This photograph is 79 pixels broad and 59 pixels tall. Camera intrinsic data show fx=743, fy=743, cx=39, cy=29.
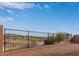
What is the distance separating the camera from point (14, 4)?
9664 millimetres

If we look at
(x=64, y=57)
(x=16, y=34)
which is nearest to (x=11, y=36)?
(x=16, y=34)

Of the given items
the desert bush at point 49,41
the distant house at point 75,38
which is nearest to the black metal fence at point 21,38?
the desert bush at point 49,41

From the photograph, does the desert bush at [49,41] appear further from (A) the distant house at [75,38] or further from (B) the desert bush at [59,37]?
(A) the distant house at [75,38]

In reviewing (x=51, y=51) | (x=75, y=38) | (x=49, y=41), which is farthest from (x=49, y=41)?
(x=75, y=38)

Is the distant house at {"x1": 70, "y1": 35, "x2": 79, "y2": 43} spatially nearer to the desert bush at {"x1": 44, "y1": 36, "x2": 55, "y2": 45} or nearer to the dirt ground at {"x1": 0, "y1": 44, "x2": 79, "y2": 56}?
the dirt ground at {"x1": 0, "y1": 44, "x2": 79, "y2": 56}

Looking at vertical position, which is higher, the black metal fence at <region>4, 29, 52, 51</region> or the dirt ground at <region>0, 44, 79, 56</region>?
the black metal fence at <region>4, 29, 52, 51</region>

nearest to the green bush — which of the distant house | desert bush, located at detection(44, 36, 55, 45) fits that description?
desert bush, located at detection(44, 36, 55, 45)

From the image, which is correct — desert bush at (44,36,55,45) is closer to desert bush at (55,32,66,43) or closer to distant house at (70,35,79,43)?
desert bush at (55,32,66,43)

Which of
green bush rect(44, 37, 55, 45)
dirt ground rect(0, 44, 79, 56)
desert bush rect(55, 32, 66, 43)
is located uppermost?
desert bush rect(55, 32, 66, 43)

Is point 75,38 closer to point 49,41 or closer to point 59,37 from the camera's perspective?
point 59,37

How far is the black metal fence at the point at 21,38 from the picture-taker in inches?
381

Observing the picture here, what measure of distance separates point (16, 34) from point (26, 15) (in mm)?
280

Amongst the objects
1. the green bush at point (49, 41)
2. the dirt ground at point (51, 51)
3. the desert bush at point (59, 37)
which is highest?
the desert bush at point (59, 37)

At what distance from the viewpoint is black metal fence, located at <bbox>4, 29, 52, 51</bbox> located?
31.7 feet
